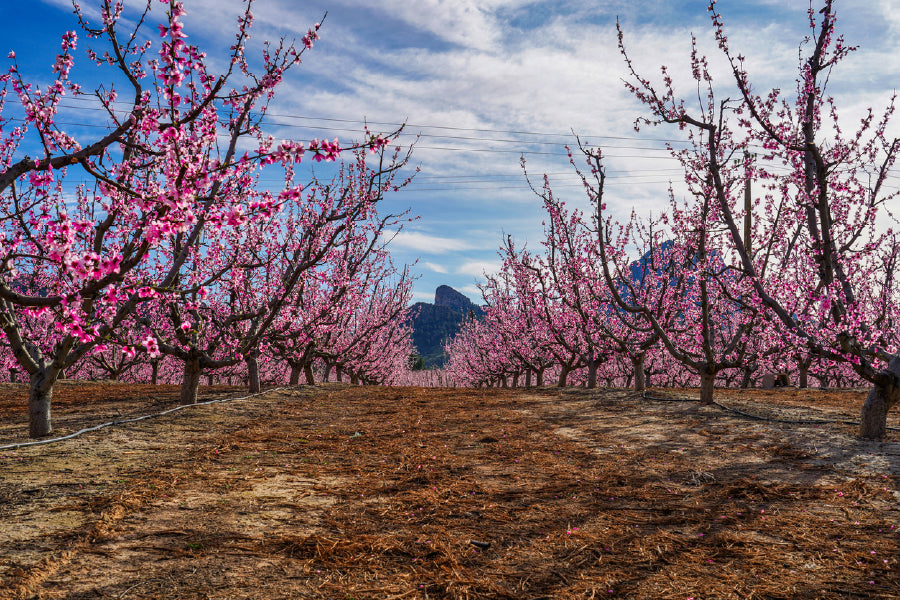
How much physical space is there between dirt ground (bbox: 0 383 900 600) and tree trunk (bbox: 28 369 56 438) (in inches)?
14.6

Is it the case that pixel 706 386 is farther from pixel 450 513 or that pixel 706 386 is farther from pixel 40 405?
pixel 40 405

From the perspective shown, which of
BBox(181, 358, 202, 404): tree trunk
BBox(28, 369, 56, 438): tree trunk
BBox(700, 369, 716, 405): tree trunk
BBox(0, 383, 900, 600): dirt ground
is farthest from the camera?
BBox(700, 369, 716, 405): tree trunk

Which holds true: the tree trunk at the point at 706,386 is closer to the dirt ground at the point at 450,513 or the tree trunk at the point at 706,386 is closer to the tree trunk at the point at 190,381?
the dirt ground at the point at 450,513

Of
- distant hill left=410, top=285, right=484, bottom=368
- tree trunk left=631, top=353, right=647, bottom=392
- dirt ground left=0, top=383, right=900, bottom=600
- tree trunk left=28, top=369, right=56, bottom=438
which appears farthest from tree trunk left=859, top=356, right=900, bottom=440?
distant hill left=410, top=285, right=484, bottom=368

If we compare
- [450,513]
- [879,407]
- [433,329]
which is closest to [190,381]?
[450,513]

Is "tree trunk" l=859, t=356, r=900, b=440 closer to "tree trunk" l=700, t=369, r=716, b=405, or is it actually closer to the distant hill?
"tree trunk" l=700, t=369, r=716, b=405

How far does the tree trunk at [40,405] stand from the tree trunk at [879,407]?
41.3 ft

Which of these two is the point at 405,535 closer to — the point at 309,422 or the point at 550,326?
the point at 309,422

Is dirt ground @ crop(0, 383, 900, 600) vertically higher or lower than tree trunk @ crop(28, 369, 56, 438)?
lower

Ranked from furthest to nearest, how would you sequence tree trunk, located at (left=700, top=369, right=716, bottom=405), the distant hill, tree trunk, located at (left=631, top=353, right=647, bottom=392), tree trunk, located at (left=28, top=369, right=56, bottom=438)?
the distant hill < tree trunk, located at (left=631, top=353, right=647, bottom=392) < tree trunk, located at (left=700, top=369, right=716, bottom=405) < tree trunk, located at (left=28, top=369, right=56, bottom=438)

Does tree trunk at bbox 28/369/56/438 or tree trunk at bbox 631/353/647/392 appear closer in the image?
tree trunk at bbox 28/369/56/438

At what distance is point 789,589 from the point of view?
10.7 feet

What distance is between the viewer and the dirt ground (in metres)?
3.33

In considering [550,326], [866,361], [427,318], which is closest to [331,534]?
[866,361]
